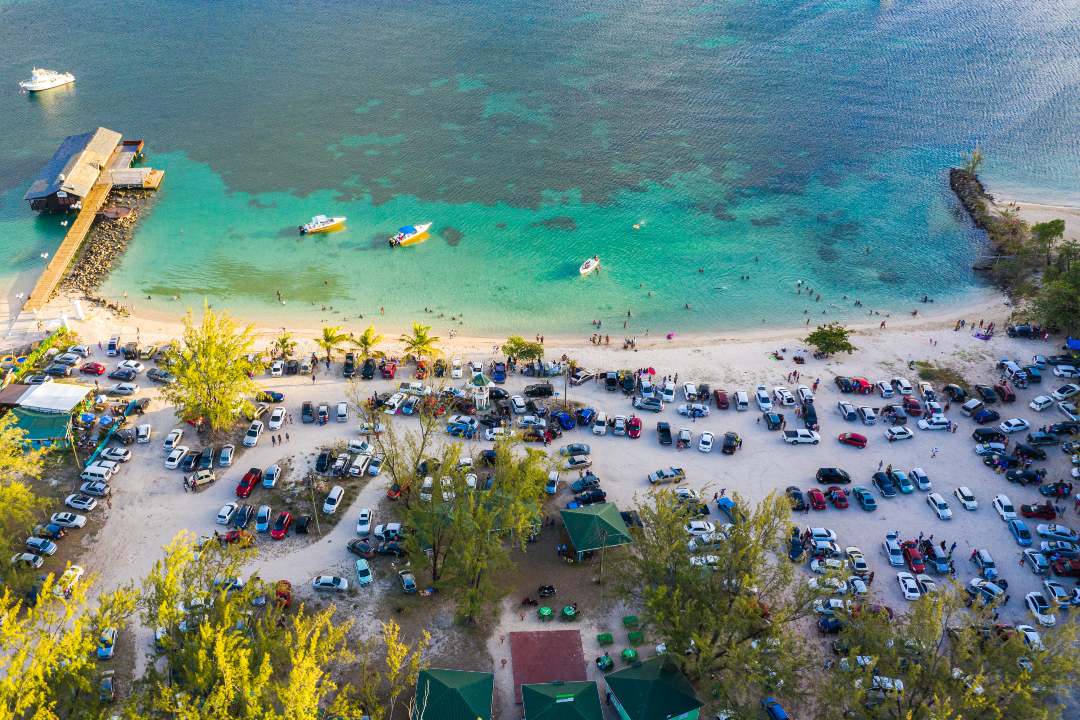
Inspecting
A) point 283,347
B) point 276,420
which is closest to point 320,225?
point 283,347

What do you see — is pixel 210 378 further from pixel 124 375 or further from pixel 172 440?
pixel 124 375

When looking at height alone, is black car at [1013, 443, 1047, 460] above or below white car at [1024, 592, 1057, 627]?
above

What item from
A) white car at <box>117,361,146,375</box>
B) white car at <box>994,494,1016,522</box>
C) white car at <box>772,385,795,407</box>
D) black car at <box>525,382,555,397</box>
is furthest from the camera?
white car at <box>117,361,146,375</box>

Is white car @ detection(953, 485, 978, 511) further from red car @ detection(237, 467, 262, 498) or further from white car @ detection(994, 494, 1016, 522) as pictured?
red car @ detection(237, 467, 262, 498)

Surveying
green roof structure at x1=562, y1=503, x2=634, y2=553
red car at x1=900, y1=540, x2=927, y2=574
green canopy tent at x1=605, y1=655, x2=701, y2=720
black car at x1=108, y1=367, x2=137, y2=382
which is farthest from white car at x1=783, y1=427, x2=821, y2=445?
black car at x1=108, y1=367, x2=137, y2=382

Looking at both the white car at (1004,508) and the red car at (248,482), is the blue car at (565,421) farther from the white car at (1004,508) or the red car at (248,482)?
the white car at (1004,508)

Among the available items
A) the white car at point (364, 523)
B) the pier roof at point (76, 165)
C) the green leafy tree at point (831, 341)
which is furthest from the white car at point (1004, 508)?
the pier roof at point (76, 165)
